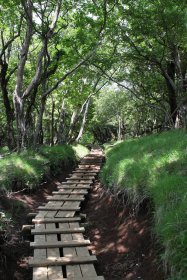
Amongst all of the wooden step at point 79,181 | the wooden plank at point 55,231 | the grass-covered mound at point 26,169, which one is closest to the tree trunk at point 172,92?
the wooden step at point 79,181

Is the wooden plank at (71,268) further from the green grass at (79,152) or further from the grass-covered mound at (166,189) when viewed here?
the green grass at (79,152)

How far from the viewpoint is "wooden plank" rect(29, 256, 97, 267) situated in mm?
4949

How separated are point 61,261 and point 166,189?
6.93 feet

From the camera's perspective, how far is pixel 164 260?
13.6ft

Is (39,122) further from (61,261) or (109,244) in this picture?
(61,261)

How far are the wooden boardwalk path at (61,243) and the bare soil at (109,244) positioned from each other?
31cm

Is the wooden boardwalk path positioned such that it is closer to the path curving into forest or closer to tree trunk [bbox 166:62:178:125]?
the path curving into forest

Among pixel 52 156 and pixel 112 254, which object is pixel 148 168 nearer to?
→ pixel 112 254

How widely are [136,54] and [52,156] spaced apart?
19.3 feet

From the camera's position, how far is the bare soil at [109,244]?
16.1 ft

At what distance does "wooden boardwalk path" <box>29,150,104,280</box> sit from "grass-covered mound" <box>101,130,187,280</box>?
3.94 feet

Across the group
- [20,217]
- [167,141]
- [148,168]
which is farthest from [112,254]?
[167,141]

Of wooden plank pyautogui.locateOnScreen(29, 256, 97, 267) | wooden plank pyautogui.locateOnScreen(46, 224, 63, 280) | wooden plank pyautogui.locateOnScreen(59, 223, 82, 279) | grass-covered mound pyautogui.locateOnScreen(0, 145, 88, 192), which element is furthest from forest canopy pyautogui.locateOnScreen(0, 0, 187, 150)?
wooden plank pyautogui.locateOnScreen(29, 256, 97, 267)

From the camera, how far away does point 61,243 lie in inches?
226
